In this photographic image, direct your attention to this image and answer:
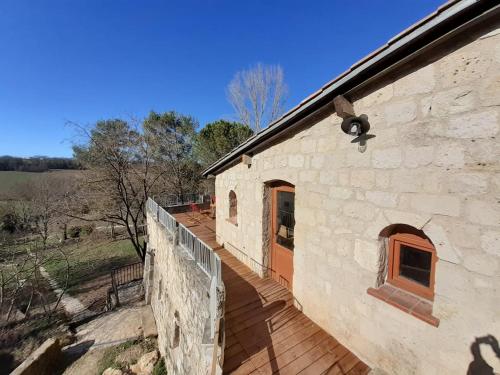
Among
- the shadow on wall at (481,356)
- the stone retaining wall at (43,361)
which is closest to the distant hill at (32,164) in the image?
the stone retaining wall at (43,361)

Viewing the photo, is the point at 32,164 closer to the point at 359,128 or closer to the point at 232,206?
the point at 232,206

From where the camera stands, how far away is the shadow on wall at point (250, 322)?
3430 millimetres

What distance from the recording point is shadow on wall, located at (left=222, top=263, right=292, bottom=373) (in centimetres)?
343

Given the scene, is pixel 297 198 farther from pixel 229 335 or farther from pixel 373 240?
pixel 229 335

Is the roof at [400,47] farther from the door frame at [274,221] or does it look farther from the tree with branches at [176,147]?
the tree with branches at [176,147]

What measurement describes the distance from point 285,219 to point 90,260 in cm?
2219

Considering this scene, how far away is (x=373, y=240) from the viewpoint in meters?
3.12

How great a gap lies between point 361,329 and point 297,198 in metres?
2.29

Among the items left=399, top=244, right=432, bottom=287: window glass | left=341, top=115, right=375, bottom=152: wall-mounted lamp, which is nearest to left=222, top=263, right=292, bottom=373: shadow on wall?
left=399, top=244, right=432, bottom=287: window glass

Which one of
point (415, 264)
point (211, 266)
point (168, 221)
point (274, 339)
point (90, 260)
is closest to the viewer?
Result: point (415, 264)

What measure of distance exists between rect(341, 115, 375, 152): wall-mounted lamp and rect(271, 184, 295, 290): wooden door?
1.79m

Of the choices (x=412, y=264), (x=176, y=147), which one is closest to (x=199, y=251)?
(x=412, y=264)

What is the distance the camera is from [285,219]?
5105 millimetres

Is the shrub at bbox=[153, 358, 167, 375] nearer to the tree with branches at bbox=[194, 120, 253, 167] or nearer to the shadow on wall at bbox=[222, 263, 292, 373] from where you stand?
the shadow on wall at bbox=[222, 263, 292, 373]
